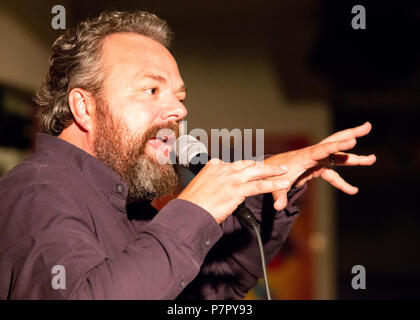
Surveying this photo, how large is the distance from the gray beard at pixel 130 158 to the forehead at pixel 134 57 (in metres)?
0.12

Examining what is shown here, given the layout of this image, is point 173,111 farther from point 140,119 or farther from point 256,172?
point 256,172

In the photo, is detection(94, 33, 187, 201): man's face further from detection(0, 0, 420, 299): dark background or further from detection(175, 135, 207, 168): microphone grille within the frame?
detection(0, 0, 420, 299): dark background

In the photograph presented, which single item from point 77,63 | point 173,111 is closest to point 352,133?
point 173,111

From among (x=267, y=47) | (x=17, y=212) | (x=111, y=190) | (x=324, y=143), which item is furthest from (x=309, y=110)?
(x=17, y=212)

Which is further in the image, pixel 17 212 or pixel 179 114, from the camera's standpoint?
pixel 179 114


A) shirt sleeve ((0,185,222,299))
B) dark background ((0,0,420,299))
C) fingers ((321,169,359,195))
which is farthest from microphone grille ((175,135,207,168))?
dark background ((0,0,420,299))

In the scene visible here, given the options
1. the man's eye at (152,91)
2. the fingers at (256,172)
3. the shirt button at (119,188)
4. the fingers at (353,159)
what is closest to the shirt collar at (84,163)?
the shirt button at (119,188)

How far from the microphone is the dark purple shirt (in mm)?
173

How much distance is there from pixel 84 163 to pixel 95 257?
0.33 metres

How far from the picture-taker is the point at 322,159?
1123 millimetres

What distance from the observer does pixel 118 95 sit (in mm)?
1081

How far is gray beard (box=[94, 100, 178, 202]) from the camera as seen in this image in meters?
1.06

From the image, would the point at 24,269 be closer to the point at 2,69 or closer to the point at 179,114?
the point at 179,114

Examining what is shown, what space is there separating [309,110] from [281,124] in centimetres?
25
